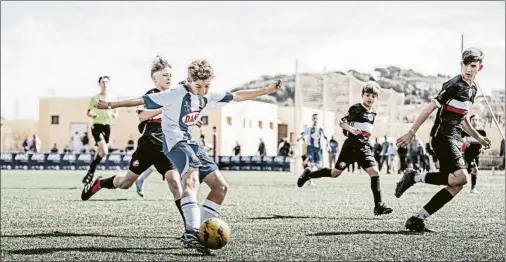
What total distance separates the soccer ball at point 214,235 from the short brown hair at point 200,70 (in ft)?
4.35

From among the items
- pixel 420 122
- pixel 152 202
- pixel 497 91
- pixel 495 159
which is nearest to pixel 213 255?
pixel 420 122

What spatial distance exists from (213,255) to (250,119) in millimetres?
63943

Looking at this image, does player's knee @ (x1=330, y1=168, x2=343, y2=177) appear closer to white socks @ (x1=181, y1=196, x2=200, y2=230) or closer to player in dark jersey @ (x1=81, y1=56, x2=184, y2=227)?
player in dark jersey @ (x1=81, y1=56, x2=184, y2=227)

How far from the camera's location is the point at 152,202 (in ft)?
45.2

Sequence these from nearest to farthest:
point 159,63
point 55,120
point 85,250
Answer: point 85,250 → point 159,63 → point 55,120

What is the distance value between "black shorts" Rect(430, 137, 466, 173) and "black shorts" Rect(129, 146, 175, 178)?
305 centimetres

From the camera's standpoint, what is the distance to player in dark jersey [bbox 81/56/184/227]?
8.62 meters

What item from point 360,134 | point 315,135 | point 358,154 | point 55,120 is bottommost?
point 358,154

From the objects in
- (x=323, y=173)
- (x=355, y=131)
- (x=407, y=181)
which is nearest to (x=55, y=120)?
(x=323, y=173)

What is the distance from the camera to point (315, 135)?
73.7 feet

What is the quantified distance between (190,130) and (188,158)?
0.28 m

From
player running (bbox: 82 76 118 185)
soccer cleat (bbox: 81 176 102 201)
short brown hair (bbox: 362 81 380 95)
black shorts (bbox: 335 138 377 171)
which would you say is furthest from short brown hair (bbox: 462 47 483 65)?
player running (bbox: 82 76 118 185)

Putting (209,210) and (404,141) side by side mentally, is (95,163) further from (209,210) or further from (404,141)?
(404,141)

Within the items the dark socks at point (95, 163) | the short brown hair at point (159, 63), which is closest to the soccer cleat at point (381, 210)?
the short brown hair at point (159, 63)
